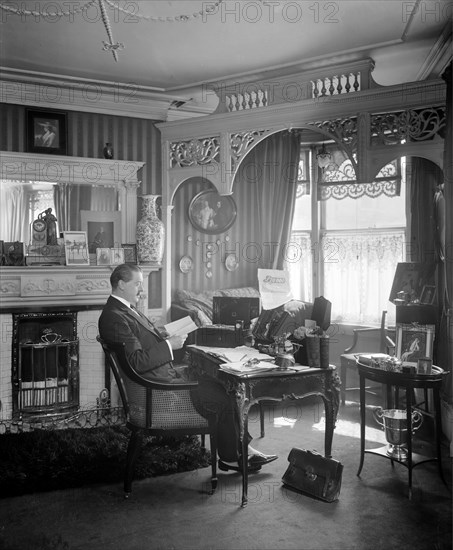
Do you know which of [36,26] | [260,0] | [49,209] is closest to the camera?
[260,0]

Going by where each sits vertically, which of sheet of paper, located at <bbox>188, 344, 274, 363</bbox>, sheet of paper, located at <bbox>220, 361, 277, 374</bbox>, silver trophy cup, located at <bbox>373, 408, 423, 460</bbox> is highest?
sheet of paper, located at <bbox>188, 344, 274, 363</bbox>

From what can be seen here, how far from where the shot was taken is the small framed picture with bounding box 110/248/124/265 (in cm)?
570

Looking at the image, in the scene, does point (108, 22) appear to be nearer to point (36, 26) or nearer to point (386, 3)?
point (36, 26)

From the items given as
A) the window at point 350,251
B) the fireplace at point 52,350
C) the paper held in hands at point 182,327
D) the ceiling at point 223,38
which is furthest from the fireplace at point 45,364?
the window at point 350,251

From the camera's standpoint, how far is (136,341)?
3.45 meters

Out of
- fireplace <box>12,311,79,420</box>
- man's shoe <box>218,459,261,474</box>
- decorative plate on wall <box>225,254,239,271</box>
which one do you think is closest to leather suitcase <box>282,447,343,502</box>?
man's shoe <box>218,459,261,474</box>

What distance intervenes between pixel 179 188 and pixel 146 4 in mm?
2769

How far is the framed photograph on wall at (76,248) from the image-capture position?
18.0ft

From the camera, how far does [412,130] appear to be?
464 centimetres

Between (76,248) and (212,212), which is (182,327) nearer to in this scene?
(76,248)

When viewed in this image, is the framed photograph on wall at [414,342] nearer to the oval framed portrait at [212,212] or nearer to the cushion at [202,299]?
the cushion at [202,299]

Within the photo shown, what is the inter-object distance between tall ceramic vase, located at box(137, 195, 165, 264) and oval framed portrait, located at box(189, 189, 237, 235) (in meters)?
0.84

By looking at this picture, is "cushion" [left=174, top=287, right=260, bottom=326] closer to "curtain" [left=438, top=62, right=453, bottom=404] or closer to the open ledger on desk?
the open ledger on desk

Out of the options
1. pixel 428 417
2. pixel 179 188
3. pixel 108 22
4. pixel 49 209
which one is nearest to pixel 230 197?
pixel 179 188
